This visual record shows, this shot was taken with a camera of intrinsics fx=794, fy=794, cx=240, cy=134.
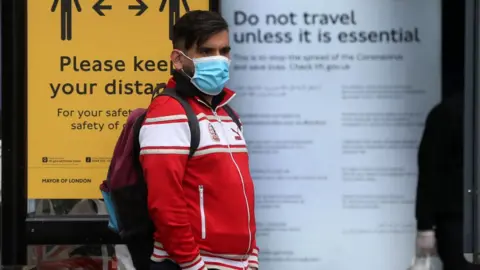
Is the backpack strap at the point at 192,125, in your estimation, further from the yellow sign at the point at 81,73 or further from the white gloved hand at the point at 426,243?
the white gloved hand at the point at 426,243

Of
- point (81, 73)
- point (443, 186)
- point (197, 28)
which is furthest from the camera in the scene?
point (443, 186)

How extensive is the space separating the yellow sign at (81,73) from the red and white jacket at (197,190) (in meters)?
1.07

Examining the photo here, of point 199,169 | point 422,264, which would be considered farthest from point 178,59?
point 422,264

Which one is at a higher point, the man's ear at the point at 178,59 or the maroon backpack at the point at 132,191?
the man's ear at the point at 178,59

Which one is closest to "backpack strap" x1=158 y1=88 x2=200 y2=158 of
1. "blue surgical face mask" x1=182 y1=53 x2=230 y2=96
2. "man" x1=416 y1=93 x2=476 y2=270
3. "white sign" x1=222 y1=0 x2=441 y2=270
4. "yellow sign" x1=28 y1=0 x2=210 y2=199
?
"blue surgical face mask" x1=182 y1=53 x2=230 y2=96

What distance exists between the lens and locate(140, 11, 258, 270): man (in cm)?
300

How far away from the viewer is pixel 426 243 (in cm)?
447

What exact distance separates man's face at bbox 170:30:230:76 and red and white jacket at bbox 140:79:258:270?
0.09 metres

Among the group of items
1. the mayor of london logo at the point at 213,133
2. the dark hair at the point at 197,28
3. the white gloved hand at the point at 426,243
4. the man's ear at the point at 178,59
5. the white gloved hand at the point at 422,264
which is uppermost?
the dark hair at the point at 197,28

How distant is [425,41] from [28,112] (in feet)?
7.27

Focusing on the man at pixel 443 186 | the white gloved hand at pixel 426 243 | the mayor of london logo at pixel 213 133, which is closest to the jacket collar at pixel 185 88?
the mayor of london logo at pixel 213 133

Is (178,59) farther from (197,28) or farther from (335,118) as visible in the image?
(335,118)

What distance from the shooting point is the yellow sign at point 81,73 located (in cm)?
427

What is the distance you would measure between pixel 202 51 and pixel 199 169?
0.50 metres
